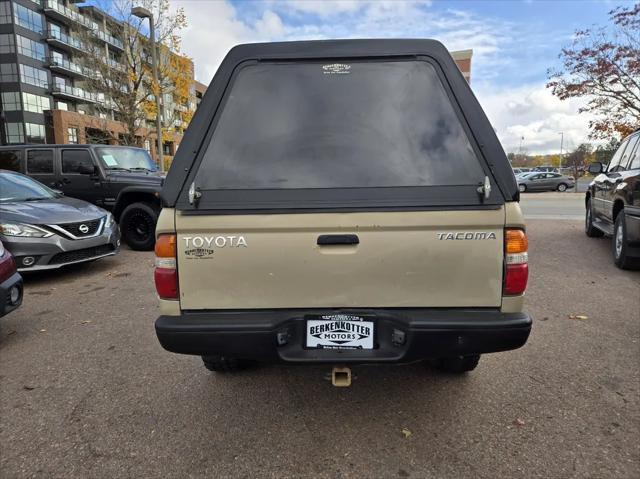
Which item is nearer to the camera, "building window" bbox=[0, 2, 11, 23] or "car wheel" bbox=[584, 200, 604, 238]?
"car wheel" bbox=[584, 200, 604, 238]

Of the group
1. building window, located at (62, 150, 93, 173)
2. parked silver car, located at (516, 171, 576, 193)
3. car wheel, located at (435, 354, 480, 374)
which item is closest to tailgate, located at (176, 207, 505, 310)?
car wheel, located at (435, 354, 480, 374)

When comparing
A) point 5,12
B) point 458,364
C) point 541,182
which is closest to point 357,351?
point 458,364

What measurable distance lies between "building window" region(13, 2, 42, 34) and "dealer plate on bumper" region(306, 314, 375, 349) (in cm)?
5792

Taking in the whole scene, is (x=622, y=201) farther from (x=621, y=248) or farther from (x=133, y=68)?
(x=133, y=68)

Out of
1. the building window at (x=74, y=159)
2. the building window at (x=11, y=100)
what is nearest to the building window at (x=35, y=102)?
the building window at (x=11, y=100)

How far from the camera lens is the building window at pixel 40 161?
330 inches

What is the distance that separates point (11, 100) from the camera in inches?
1817

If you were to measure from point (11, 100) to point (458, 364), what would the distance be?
57183 mm

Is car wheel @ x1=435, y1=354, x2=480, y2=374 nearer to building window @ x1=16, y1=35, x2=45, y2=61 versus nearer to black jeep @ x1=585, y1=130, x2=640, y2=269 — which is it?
black jeep @ x1=585, y1=130, x2=640, y2=269

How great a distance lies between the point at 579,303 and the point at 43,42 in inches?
2366

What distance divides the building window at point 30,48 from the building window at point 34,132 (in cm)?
745

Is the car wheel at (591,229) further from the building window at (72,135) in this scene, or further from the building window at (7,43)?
the building window at (7,43)

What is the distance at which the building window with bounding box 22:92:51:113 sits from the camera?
152 ft

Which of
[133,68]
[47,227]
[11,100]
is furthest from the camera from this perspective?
[11,100]
